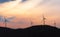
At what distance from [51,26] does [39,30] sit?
2844 mm

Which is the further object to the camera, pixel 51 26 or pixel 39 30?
pixel 39 30

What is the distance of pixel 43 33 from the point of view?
26.1 meters

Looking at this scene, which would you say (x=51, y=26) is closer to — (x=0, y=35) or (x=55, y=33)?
(x=55, y=33)

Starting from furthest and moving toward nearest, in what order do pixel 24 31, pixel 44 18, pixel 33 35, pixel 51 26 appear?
pixel 33 35 → pixel 24 31 → pixel 51 26 → pixel 44 18

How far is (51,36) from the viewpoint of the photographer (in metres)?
26.4

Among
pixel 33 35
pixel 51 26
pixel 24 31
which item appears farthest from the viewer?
pixel 33 35

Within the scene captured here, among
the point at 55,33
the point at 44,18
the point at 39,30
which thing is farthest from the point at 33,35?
the point at 44,18

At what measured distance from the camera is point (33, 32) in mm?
26766

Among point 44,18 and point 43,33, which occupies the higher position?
point 44,18

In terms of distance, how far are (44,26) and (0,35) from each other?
4.94 metres

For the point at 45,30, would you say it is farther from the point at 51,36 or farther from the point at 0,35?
the point at 0,35

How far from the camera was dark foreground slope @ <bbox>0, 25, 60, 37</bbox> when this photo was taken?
24739 millimetres

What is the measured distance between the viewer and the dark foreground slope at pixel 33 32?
24739 mm

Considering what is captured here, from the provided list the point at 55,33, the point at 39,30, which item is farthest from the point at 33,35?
the point at 55,33
